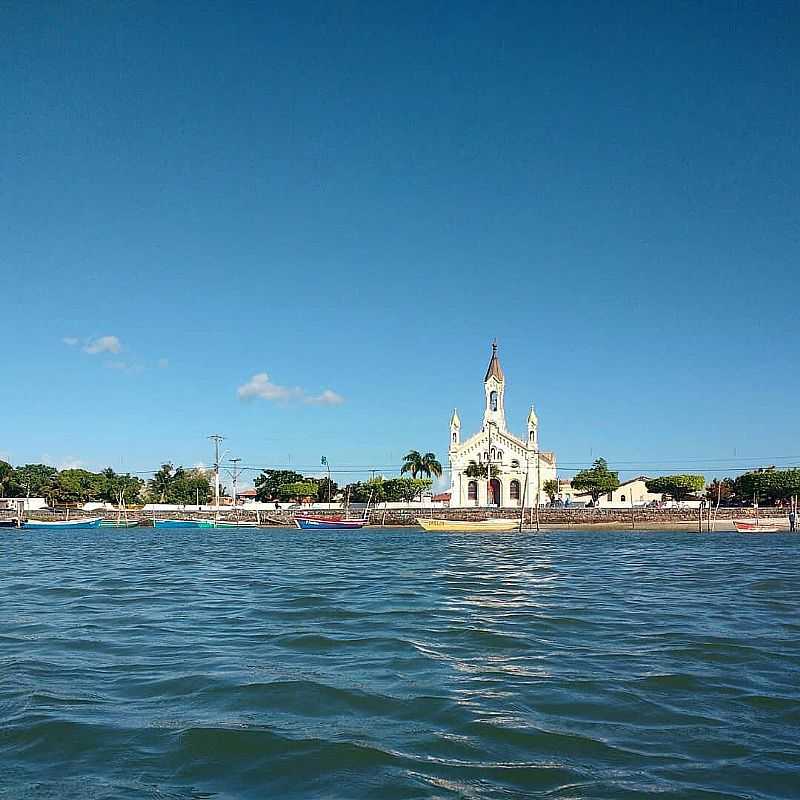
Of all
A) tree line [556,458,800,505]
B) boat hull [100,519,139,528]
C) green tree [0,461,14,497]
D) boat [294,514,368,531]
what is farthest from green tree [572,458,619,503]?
green tree [0,461,14,497]

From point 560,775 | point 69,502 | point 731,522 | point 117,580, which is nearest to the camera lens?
point 560,775

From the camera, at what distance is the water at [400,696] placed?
579 cm

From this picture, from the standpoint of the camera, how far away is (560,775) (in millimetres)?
5805

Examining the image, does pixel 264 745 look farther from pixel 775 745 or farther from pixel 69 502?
pixel 69 502

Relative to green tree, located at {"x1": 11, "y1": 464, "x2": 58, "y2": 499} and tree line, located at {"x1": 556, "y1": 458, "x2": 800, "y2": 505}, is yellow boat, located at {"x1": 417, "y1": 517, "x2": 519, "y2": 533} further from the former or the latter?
green tree, located at {"x1": 11, "y1": 464, "x2": 58, "y2": 499}

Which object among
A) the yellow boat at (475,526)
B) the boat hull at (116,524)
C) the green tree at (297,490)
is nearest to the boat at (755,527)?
the yellow boat at (475,526)

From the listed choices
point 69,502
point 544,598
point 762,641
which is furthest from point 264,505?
point 762,641

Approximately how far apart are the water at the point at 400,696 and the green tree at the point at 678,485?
9161cm

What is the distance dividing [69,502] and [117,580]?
325 ft

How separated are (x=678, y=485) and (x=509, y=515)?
28626 mm

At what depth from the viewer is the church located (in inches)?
3991

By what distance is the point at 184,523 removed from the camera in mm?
86438

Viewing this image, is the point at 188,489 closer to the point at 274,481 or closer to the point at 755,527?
the point at 274,481

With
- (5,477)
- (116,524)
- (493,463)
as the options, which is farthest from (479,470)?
(5,477)
